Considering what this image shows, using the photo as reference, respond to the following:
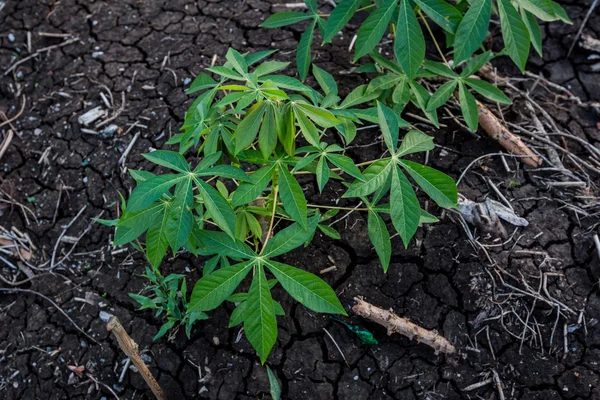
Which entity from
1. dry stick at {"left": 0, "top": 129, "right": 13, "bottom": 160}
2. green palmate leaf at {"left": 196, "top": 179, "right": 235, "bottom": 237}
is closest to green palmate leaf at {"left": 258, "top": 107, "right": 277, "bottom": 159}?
green palmate leaf at {"left": 196, "top": 179, "right": 235, "bottom": 237}

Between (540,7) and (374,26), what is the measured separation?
0.74 meters

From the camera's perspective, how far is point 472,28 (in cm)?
218

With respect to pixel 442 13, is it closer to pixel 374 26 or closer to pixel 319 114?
pixel 374 26

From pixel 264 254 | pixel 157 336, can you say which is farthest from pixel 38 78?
pixel 264 254

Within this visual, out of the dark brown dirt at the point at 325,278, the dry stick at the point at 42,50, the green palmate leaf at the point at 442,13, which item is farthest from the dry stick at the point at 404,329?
the dry stick at the point at 42,50

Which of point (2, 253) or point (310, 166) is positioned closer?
point (310, 166)

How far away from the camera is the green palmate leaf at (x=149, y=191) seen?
1827 mm

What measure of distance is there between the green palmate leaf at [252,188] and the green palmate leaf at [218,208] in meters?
0.04

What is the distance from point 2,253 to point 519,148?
2772 millimetres

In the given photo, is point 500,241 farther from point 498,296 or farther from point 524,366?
point 524,366

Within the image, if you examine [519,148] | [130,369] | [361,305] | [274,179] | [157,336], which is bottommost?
[130,369]

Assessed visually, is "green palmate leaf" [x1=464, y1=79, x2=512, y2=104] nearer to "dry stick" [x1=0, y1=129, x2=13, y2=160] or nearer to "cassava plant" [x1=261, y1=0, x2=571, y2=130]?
"cassava plant" [x1=261, y1=0, x2=571, y2=130]

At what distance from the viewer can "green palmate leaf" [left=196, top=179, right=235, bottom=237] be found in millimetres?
1905

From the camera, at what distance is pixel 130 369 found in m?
2.48
